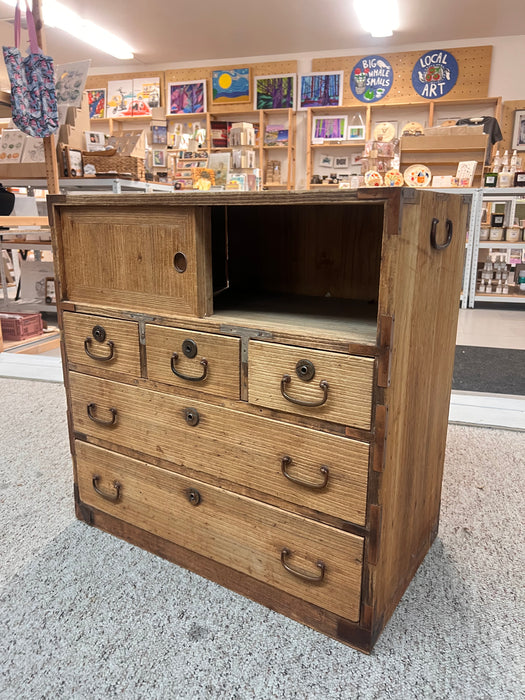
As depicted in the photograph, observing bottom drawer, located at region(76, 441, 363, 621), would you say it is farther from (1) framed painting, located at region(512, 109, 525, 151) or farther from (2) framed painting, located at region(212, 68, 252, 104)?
(2) framed painting, located at region(212, 68, 252, 104)

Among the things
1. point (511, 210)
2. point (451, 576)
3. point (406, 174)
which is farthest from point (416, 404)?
point (511, 210)

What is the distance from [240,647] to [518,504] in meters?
1.09

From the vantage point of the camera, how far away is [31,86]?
2.40 meters

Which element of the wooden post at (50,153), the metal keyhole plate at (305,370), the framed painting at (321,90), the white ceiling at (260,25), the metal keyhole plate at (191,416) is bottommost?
the metal keyhole plate at (191,416)

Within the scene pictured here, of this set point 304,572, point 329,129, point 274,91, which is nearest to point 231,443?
point 304,572

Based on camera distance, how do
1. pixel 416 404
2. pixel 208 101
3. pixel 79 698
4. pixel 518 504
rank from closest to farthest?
pixel 79 698 → pixel 416 404 → pixel 518 504 → pixel 208 101

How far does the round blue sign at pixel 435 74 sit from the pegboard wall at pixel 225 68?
1878 millimetres

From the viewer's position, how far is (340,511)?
3.56 ft

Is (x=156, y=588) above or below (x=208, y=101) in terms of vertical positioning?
below

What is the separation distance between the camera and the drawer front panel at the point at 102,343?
1329mm

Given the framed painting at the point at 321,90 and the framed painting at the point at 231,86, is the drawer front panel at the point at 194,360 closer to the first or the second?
the framed painting at the point at 321,90

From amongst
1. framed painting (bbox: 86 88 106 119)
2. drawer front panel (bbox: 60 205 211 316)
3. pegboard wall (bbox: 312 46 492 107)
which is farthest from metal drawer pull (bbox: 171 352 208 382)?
framed painting (bbox: 86 88 106 119)

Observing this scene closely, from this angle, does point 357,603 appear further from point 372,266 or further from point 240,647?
point 372,266

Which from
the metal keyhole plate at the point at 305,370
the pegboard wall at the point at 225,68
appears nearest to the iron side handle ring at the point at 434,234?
the metal keyhole plate at the point at 305,370
